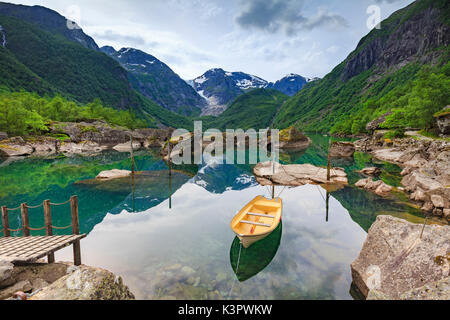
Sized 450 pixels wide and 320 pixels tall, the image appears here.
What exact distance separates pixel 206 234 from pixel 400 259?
29.9 ft

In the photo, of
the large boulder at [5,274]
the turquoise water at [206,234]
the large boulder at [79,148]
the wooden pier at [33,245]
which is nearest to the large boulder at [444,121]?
the turquoise water at [206,234]

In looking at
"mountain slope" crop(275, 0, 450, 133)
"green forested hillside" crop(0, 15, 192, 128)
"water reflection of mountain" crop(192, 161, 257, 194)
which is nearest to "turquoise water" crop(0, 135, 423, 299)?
"water reflection of mountain" crop(192, 161, 257, 194)

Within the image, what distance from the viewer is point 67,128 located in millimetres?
58875

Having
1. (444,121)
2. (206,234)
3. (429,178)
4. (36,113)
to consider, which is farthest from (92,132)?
(444,121)

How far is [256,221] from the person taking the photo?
1252 cm

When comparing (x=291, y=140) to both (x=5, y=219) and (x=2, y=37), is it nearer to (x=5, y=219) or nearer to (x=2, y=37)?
(x=5, y=219)

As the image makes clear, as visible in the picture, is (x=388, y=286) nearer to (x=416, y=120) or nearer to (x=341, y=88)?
(x=416, y=120)

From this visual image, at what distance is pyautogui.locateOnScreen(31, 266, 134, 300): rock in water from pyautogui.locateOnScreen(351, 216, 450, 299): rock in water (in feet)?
21.0

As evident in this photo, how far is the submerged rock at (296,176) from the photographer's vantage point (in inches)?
950

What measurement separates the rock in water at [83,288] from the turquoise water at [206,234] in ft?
9.56

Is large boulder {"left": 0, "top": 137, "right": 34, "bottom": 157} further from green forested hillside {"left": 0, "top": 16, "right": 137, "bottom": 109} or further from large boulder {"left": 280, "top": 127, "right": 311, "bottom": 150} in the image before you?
green forested hillside {"left": 0, "top": 16, "right": 137, "bottom": 109}

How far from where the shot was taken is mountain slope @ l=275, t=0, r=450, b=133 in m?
98.3
